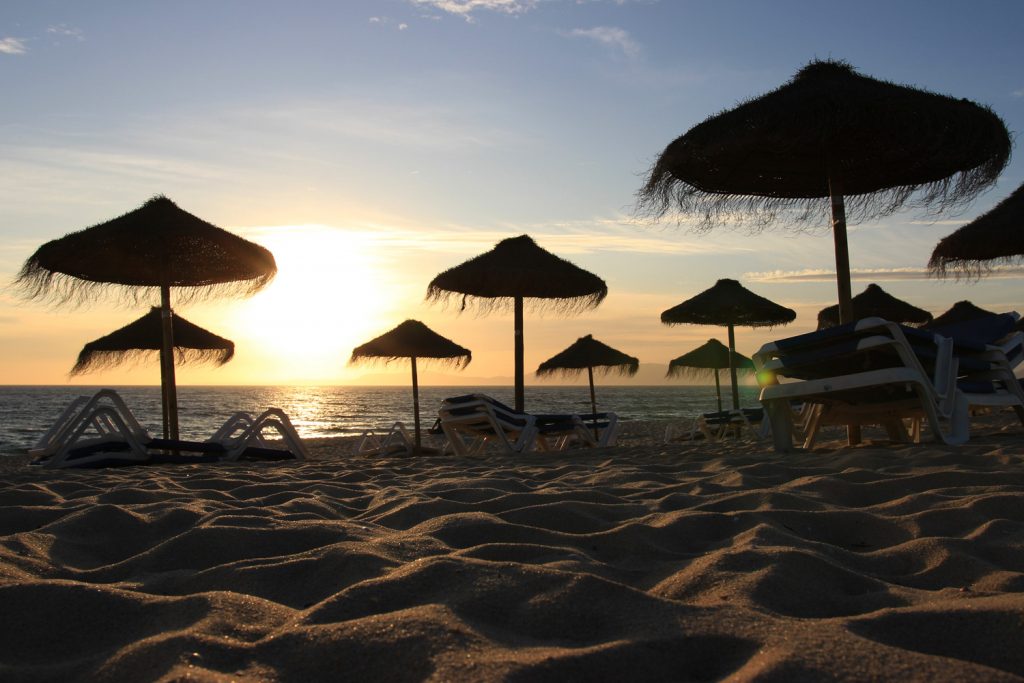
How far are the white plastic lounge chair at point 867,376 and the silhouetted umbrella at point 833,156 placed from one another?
4.84 ft

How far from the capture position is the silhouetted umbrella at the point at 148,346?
12.2m

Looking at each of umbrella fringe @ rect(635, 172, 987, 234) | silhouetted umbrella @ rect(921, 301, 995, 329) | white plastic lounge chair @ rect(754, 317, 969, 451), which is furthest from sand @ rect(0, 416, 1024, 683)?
silhouetted umbrella @ rect(921, 301, 995, 329)

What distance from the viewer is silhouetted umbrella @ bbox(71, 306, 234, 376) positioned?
1220cm

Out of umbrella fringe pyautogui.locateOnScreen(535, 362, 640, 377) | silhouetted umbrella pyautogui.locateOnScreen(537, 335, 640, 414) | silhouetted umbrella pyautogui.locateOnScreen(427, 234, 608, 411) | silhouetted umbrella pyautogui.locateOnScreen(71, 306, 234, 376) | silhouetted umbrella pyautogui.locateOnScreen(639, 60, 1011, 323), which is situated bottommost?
umbrella fringe pyautogui.locateOnScreen(535, 362, 640, 377)

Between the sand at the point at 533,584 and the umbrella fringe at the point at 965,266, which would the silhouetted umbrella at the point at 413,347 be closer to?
the umbrella fringe at the point at 965,266

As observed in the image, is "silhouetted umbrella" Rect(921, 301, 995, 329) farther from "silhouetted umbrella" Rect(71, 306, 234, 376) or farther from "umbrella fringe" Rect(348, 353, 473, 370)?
"silhouetted umbrella" Rect(71, 306, 234, 376)

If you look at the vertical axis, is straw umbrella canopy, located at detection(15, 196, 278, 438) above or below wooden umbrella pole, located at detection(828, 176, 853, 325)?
above

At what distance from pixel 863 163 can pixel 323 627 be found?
6147 millimetres

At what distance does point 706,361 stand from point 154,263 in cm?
1266

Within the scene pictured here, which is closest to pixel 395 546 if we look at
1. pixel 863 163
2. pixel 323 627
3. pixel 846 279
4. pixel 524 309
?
pixel 323 627

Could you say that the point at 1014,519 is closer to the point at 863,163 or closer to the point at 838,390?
the point at 838,390

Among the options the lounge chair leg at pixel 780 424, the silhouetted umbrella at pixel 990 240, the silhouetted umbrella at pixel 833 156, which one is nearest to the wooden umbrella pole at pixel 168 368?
the silhouetted umbrella at pixel 833 156

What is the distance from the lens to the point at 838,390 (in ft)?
13.6

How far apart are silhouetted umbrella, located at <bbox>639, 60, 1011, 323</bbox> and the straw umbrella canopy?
4163 millimetres
